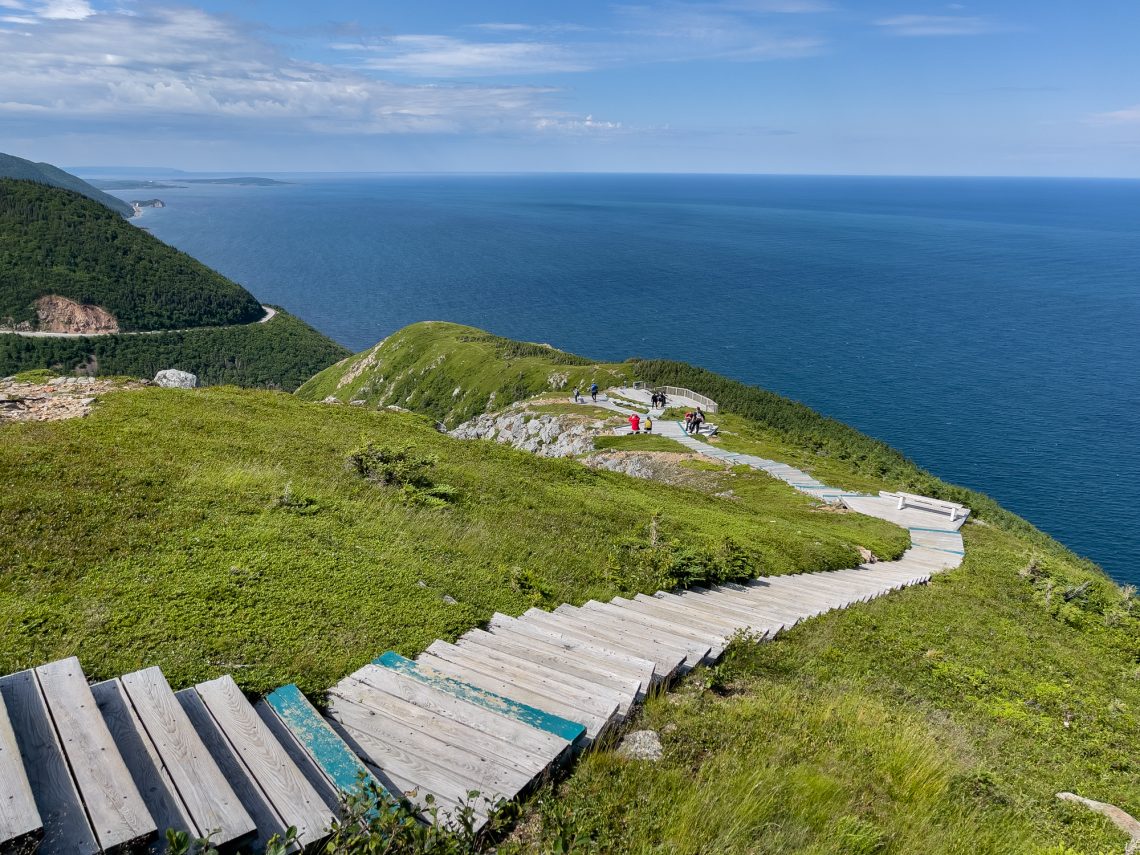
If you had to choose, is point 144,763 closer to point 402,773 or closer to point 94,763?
point 94,763

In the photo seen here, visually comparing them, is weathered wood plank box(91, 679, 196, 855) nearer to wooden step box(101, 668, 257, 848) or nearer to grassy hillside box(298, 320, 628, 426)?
wooden step box(101, 668, 257, 848)

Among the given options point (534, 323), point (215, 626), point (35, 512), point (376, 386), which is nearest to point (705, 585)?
point (215, 626)

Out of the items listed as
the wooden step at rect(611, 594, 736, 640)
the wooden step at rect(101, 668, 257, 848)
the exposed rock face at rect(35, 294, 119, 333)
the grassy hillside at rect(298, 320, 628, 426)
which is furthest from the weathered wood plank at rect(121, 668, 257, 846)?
the exposed rock face at rect(35, 294, 119, 333)

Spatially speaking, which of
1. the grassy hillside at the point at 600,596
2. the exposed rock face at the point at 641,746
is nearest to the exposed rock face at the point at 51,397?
the grassy hillside at the point at 600,596

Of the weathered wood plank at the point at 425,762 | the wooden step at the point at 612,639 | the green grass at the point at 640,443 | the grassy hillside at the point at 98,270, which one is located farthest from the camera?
the grassy hillside at the point at 98,270

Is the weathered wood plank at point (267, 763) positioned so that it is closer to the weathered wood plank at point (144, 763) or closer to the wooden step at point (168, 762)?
the wooden step at point (168, 762)

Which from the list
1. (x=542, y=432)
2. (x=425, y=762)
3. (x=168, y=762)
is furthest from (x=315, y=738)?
(x=542, y=432)
